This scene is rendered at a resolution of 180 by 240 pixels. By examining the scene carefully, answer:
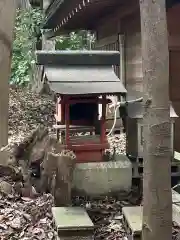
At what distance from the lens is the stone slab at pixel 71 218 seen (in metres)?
4.06

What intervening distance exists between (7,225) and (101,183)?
1067 millimetres

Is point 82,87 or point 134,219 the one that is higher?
point 82,87

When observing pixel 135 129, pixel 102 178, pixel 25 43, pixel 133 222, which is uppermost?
pixel 25 43

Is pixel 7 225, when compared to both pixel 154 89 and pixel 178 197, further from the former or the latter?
pixel 154 89

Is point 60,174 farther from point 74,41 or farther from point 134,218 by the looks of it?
point 74,41

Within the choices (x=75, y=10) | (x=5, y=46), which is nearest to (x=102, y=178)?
(x=5, y=46)

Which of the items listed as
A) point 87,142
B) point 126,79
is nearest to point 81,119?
point 87,142

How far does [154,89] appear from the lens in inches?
116

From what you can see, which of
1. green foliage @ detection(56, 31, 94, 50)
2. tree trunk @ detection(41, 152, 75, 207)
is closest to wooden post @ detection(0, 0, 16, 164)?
tree trunk @ detection(41, 152, 75, 207)

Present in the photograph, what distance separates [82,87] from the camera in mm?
4887

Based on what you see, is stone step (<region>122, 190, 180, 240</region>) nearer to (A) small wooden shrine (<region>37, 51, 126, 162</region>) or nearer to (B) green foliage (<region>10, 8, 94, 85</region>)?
(A) small wooden shrine (<region>37, 51, 126, 162</region>)

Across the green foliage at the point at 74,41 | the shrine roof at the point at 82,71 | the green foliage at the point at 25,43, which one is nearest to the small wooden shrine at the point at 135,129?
the shrine roof at the point at 82,71

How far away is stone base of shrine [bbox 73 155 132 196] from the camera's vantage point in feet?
16.0

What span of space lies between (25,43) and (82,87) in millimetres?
11059
